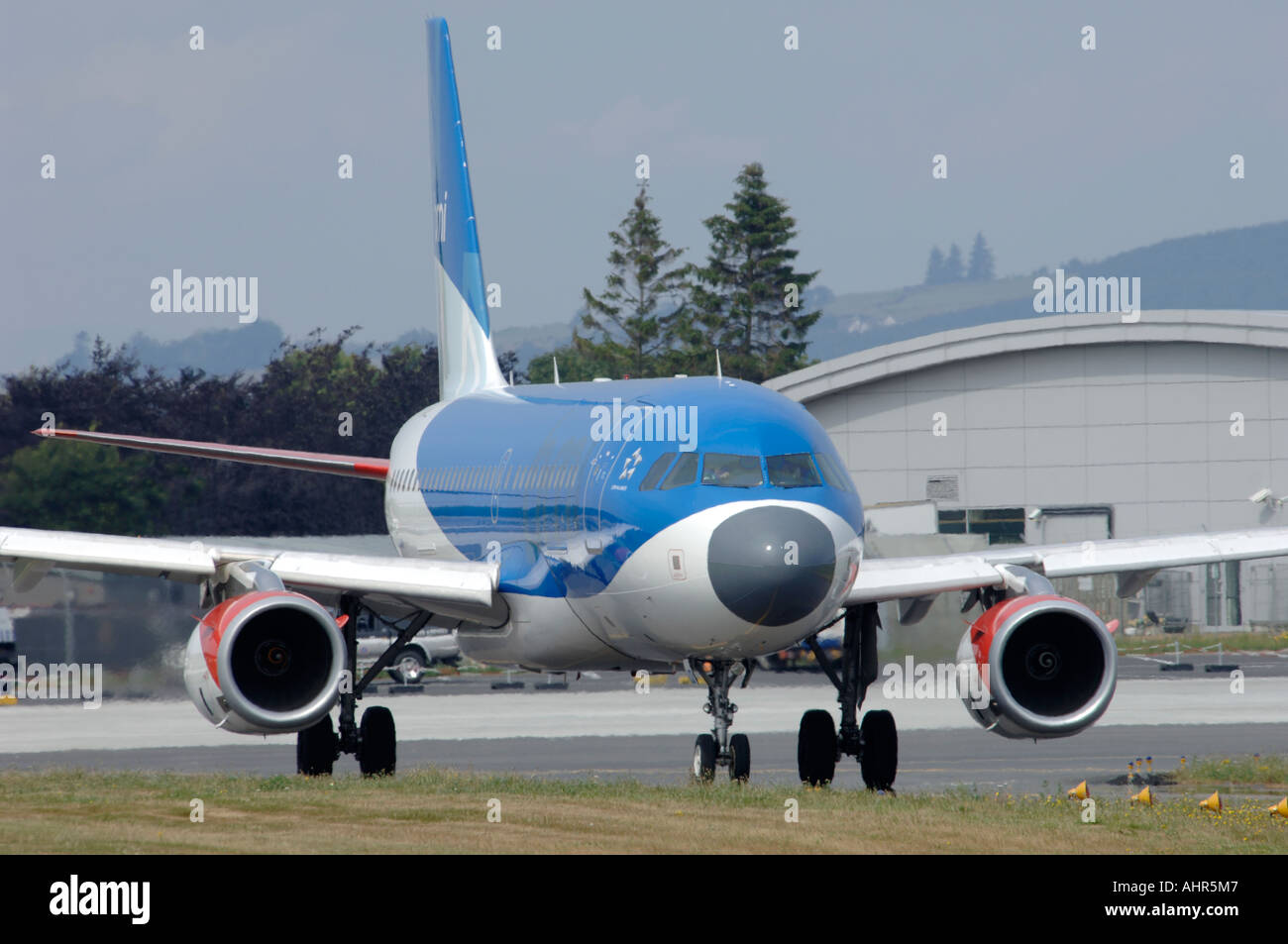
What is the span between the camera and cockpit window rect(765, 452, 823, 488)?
18.5 metres

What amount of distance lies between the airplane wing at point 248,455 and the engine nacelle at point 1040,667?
11758 mm

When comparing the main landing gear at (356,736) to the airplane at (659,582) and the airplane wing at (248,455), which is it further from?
the airplane wing at (248,455)

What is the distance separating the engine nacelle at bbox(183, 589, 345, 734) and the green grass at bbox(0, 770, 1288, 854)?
85 cm

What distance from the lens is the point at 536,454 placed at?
23188 millimetres

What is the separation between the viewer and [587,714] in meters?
36.1

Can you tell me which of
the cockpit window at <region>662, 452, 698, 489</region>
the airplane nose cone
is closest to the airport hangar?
the cockpit window at <region>662, 452, 698, 489</region>

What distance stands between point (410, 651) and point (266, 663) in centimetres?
3082

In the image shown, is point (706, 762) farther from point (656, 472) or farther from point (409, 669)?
point (409, 669)

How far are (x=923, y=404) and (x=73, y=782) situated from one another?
41177 millimetres

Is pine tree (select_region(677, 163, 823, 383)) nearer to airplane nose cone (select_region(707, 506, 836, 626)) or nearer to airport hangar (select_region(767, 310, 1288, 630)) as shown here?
airport hangar (select_region(767, 310, 1288, 630))

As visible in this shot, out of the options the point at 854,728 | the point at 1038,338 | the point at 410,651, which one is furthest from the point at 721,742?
the point at 1038,338

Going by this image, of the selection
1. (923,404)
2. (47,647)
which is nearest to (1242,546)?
(47,647)

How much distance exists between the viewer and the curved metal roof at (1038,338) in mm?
57594
